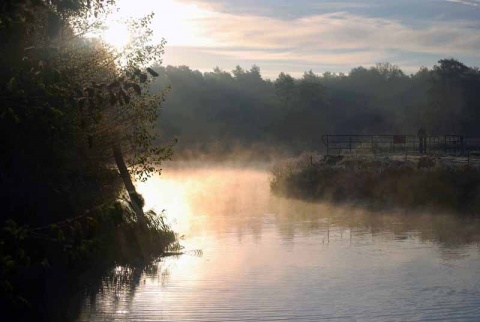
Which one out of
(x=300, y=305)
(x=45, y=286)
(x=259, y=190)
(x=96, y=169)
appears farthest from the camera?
(x=259, y=190)

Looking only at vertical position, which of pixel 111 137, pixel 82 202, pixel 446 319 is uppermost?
pixel 111 137

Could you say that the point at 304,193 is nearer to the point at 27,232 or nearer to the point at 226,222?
the point at 226,222

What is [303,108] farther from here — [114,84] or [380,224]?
[114,84]

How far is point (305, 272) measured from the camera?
74.0ft

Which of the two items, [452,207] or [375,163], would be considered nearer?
[452,207]

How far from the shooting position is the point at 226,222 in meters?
35.6

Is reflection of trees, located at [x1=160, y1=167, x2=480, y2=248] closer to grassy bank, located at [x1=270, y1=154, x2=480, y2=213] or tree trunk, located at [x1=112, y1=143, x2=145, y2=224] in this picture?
grassy bank, located at [x1=270, y1=154, x2=480, y2=213]

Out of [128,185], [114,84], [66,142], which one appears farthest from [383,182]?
[114,84]

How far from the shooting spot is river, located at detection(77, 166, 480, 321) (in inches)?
705

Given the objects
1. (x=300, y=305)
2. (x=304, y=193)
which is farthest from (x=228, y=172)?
(x=300, y=305)

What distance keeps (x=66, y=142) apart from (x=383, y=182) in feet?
90.2

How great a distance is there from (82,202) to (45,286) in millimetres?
2315

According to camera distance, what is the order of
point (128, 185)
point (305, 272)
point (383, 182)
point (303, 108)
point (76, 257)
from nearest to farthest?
point (76, 257), point (305, 272), point (128, 185), point (383, 182), point (303, 108)

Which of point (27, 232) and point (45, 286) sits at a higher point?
point (27, 232)
